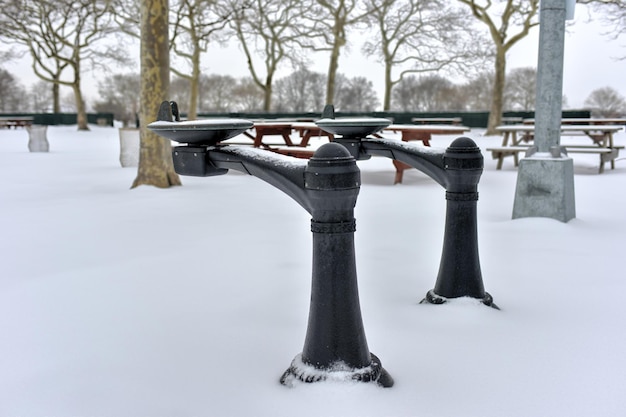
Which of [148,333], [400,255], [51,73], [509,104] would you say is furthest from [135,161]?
[509,104]

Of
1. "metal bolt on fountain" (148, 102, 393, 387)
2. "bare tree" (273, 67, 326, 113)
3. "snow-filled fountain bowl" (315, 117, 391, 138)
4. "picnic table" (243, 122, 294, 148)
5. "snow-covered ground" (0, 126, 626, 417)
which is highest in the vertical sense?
"bare tree" (273, 67, 326, 113)

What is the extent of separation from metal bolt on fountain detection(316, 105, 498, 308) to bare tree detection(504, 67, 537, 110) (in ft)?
198

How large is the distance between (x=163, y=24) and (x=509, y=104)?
61.4m

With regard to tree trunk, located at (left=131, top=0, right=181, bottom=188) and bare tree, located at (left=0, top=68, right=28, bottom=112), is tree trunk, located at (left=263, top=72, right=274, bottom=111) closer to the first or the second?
tree trunk, located at (left=131, top=0, right=181, bottom=188)

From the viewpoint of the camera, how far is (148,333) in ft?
6.82

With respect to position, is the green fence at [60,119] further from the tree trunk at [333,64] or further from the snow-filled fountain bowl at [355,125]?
the snow-filled fountain bowl at [355,125]

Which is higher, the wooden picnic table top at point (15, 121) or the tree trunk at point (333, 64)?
the tree trunk at point (333, 64)

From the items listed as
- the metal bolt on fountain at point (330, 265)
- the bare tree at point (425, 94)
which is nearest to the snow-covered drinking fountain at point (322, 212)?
the metal bolt on fountain at point (330, 265)

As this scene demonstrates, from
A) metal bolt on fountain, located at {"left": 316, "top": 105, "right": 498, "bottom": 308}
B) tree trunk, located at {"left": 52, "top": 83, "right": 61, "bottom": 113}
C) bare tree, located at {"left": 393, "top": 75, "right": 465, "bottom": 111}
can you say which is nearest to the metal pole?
metal bolt on fountain, located at {"left": 316, "top": 105, "right": 498, "bottom": 308}

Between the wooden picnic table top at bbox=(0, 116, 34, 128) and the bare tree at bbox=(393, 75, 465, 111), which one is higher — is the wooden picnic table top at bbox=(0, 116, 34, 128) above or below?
below

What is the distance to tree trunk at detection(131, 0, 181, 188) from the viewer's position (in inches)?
276

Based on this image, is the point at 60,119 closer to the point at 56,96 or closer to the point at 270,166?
the point at 56,96

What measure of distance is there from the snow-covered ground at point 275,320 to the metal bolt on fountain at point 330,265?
0.20ft

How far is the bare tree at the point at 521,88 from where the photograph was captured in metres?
58.4
